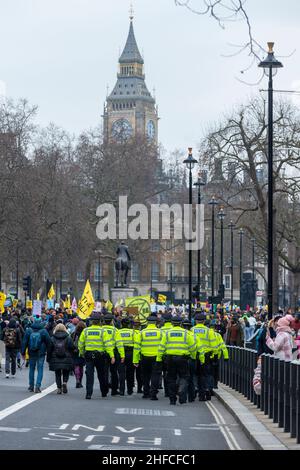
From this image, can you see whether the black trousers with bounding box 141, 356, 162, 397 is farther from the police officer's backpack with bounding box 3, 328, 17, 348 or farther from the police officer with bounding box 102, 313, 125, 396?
the police officer's backpack with bounding box 3, 328, 17, 348

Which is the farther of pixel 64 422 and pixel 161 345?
pixel 161 345

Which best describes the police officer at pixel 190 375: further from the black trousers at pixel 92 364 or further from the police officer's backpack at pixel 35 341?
the police officer's backpack at pixel 35 341

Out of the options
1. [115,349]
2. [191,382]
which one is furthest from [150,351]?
[115,349]

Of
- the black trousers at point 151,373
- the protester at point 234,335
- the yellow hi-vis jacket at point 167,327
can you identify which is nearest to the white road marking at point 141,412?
the yellow hi-vis jacket at point 167,327

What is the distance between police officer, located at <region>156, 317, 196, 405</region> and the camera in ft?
93.0

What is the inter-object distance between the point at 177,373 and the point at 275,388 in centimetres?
741

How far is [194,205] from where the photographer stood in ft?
434

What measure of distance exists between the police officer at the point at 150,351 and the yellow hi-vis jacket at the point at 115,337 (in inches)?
13.5

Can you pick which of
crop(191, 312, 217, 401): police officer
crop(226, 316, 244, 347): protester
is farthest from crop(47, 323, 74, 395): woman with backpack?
crop(226, 316, 244, 347): protester

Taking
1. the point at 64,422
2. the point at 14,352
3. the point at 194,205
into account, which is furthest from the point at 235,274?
the point at 64,422

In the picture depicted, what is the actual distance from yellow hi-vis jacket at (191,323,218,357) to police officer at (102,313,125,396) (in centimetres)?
157
